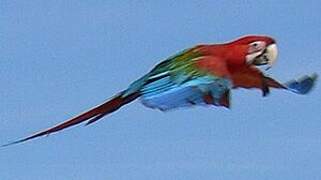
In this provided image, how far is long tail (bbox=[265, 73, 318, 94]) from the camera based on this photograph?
13.2ft

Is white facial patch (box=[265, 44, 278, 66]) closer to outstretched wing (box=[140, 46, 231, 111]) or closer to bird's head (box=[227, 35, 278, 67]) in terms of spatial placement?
bird's head (box=[227, 35, 278, 67])

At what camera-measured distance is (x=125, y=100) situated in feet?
12.8

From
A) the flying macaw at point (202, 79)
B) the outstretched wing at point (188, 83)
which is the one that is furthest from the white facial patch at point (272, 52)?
the outstretched wing at point (188, 83)

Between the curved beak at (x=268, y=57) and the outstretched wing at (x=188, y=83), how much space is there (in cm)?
21

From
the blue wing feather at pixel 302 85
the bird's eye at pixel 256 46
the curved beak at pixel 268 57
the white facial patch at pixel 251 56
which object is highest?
the bird's eye at pixel 256 46

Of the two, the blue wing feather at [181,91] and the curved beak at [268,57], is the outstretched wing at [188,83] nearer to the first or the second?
the blue wing feather at [181,91]

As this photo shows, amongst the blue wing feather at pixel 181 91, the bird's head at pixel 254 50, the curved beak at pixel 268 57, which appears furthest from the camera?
the curved beak at pixel 268 57

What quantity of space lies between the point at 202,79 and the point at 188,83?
44mm

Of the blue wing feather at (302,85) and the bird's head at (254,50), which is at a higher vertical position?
the bird's head at (254,50)

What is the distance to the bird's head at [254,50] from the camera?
390 cm

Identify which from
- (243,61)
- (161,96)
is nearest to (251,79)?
(243,61)

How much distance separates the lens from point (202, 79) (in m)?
3.78

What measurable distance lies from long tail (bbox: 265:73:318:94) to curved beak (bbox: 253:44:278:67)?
0.07 m

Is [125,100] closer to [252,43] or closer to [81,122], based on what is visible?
[81,122]
